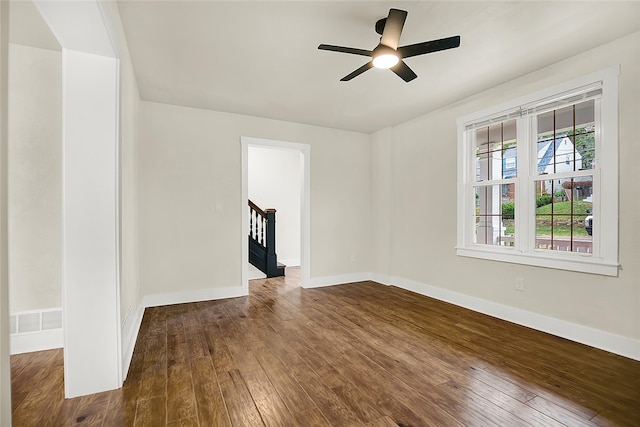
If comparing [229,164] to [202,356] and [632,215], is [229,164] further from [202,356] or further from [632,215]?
[632,215]

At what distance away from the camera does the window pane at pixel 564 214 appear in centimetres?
292

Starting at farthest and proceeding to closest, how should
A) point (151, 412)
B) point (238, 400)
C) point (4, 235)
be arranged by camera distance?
point (238, 400) → point (151, 412) → point (4, 235)

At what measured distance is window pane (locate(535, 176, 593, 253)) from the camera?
2922mm

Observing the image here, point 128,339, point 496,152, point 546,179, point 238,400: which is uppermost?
point 496,152

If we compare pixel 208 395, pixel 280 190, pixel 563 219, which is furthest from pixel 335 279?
pixel 208 395

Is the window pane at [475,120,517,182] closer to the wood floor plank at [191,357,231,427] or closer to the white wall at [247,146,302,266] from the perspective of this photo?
the wood floor plank at [191,357,231,427]

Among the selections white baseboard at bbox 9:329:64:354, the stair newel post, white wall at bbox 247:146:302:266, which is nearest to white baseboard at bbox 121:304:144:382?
white baseboard at bbox 9:329:64:354

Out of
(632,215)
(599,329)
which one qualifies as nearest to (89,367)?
(599,329)

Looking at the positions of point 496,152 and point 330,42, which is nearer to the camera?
point 330,42

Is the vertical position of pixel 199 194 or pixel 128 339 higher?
pixel 199 194

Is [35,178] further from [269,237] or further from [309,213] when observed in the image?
[269,237]

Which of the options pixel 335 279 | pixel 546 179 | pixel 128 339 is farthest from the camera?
pixel 335 279

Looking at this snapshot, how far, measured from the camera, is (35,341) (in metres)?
2.70

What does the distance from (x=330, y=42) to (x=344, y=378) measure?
267 cm
